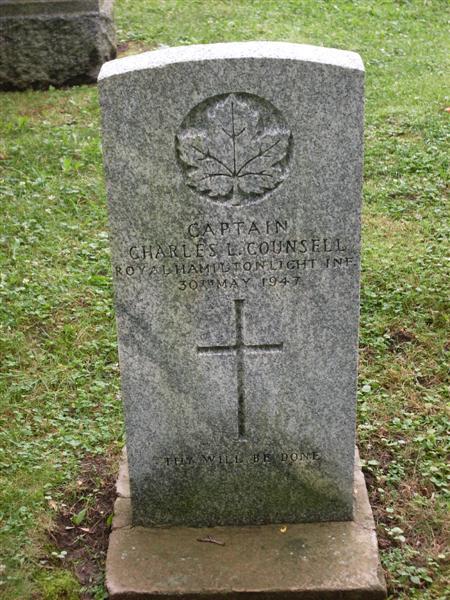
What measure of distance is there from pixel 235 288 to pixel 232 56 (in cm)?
83

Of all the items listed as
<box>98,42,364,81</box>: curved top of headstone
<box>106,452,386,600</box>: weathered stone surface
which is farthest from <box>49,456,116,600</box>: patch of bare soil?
<box>98,42,364,81</box>: curved top of headstone

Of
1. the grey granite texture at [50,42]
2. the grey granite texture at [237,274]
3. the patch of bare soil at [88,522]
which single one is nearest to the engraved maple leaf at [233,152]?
the grey granite texture at [237,274]

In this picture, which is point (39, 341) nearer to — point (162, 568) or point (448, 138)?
point (162, 568)

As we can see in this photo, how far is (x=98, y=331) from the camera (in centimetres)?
511

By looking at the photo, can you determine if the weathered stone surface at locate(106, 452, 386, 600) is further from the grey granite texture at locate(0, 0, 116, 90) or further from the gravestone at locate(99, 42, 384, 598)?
the grey granite texture at locate(0, 0, 116, 90)

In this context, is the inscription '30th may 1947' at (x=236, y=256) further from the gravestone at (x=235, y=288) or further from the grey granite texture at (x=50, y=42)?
the grey granite texture at (x=50, y=42)

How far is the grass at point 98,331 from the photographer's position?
12.1 feet

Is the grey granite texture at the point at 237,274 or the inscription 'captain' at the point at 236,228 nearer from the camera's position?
the grey granite texture at the point at 237,274

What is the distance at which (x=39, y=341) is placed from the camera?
505 centimetres

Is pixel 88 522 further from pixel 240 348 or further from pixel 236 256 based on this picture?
pixel 236 256

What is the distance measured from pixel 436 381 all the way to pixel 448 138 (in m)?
3.10

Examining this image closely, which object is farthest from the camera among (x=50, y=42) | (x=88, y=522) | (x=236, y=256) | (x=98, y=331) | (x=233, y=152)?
(x=50, y=42)

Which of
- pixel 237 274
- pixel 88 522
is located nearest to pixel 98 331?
pixel 88 522

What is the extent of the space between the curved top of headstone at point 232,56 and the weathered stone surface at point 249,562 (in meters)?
1.79
